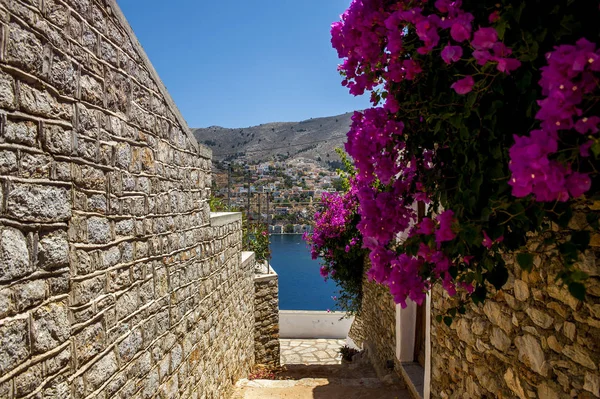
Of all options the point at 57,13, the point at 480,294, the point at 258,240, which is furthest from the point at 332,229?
the point at 57,13

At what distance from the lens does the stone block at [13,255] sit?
1444 mm

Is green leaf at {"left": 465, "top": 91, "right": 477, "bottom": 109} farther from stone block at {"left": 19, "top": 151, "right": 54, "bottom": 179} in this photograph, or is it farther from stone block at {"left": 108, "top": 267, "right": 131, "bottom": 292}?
stone block at {"left": 108, "top": 267, "right": 131, "bottom": 292}

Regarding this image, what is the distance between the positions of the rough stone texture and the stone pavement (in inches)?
308

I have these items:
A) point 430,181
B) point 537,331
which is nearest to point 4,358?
point 430,181

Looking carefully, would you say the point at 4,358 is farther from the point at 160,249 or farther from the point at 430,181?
the point at 430,181

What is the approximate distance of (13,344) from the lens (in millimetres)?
1480

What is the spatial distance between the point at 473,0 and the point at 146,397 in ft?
9.16

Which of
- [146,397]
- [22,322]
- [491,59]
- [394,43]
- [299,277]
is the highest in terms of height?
[394,43]

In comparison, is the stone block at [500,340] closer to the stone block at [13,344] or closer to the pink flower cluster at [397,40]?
the pink flower cluster at [397,40]

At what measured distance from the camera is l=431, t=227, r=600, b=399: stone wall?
158cm

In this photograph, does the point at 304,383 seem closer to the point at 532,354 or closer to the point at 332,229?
the point at 332,229

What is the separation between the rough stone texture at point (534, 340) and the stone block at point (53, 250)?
6.93 ft

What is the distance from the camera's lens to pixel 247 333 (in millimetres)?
6172

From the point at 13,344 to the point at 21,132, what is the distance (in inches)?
30.5
